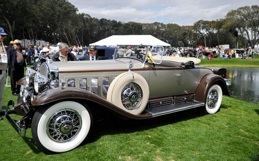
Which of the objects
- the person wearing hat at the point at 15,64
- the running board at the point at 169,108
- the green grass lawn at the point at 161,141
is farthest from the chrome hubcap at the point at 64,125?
the person wearing hat at the point at 15,64

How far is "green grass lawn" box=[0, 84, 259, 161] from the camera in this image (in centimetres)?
382

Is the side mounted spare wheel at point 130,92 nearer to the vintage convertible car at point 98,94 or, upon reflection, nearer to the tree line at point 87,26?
the vintage convertible car at point 98,94

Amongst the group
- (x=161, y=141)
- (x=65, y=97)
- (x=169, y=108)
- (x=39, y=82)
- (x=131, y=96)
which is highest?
(x=39, y=82)

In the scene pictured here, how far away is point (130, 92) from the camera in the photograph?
15.2 ft

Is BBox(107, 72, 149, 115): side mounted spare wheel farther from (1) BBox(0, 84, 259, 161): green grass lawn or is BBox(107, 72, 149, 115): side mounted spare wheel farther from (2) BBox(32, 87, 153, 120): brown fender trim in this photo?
(1) BBox(0, 84, 259, 161): green grass lawn

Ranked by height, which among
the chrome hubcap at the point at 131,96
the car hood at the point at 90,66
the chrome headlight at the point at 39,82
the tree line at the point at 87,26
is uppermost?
the tree line at the point at 87,26

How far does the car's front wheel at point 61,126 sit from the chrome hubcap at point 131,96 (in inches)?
33.9

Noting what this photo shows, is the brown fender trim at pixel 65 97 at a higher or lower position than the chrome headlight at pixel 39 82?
lower

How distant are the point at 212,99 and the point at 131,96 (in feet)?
8.72

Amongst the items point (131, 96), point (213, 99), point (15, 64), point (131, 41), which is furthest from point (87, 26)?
point (131, 96)

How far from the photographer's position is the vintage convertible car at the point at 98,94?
374 centimetres

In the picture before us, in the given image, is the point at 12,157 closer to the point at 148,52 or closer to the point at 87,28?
the point at 148,52

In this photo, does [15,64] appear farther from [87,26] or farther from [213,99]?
[87,26]

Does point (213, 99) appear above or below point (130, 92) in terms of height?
below
